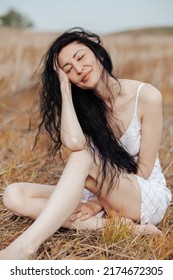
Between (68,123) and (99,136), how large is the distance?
17 centimetres

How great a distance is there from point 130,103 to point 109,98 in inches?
3.9

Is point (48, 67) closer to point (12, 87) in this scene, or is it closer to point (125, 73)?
point (12, 87)

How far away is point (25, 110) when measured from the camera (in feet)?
15.5

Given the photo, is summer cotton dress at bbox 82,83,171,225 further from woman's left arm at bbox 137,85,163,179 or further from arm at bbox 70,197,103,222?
arm at bbox 70,197,103,222

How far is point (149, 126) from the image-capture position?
212 cm

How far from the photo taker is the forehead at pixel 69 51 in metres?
2.07

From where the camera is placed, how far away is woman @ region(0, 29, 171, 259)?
2010 mm

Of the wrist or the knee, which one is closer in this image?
the knee

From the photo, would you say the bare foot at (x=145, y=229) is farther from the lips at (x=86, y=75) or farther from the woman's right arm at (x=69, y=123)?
the lips at (x=86, y=75)

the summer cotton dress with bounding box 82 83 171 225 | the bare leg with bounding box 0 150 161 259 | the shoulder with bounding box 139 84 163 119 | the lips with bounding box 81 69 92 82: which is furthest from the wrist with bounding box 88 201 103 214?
the lips with bounding box 81 69 92 82

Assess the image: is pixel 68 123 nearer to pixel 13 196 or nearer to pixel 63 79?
pixel 63 79

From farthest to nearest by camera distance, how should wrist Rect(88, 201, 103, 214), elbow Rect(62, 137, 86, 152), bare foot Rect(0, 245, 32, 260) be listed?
1. wrist Rect(88, 201, 103, 214)
2. elbow Rect(62, 137, 86, 152)
3. bare foot Rect(0, 245, 32, 260)

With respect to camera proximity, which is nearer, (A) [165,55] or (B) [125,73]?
(B) [125,73]

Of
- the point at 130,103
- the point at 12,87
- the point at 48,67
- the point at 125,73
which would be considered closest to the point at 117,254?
the point at 130,103
